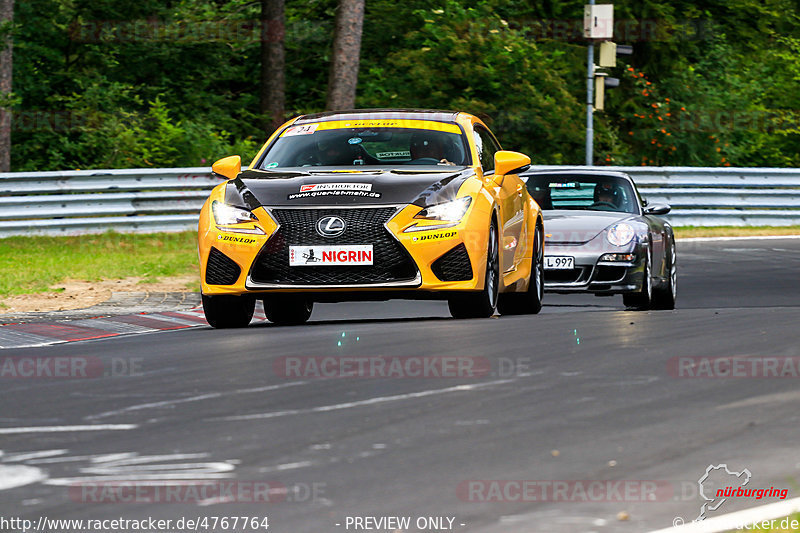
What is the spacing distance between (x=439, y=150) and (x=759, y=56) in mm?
30836

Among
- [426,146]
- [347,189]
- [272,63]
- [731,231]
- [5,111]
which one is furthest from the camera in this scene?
[272,63]

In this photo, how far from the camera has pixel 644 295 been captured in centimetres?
1441

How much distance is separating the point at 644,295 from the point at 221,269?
549 cm

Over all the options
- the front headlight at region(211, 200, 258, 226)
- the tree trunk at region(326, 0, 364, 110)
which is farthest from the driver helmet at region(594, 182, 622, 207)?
the tree trunk at region(326, 0, 364, 110)

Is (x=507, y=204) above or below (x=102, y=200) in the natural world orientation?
above

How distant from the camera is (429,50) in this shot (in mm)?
30672

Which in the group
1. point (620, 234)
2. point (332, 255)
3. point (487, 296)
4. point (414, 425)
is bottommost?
point (620, 234)

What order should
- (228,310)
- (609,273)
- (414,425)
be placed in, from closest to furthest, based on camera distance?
(414,425) < (228,310) < (609,273)

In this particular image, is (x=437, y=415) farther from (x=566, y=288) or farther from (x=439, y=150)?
(x=566, y=288)

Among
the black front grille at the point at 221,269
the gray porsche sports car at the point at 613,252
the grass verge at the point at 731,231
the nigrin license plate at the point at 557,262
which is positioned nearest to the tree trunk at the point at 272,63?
the grass verge at the point at 731,231

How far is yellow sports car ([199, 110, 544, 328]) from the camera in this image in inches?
397

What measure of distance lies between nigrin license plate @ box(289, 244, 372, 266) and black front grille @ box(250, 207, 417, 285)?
0.09 ft

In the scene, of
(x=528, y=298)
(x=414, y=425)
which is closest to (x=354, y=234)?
(x=528, y=298)

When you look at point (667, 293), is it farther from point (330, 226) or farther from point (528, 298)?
point (330, 226)
